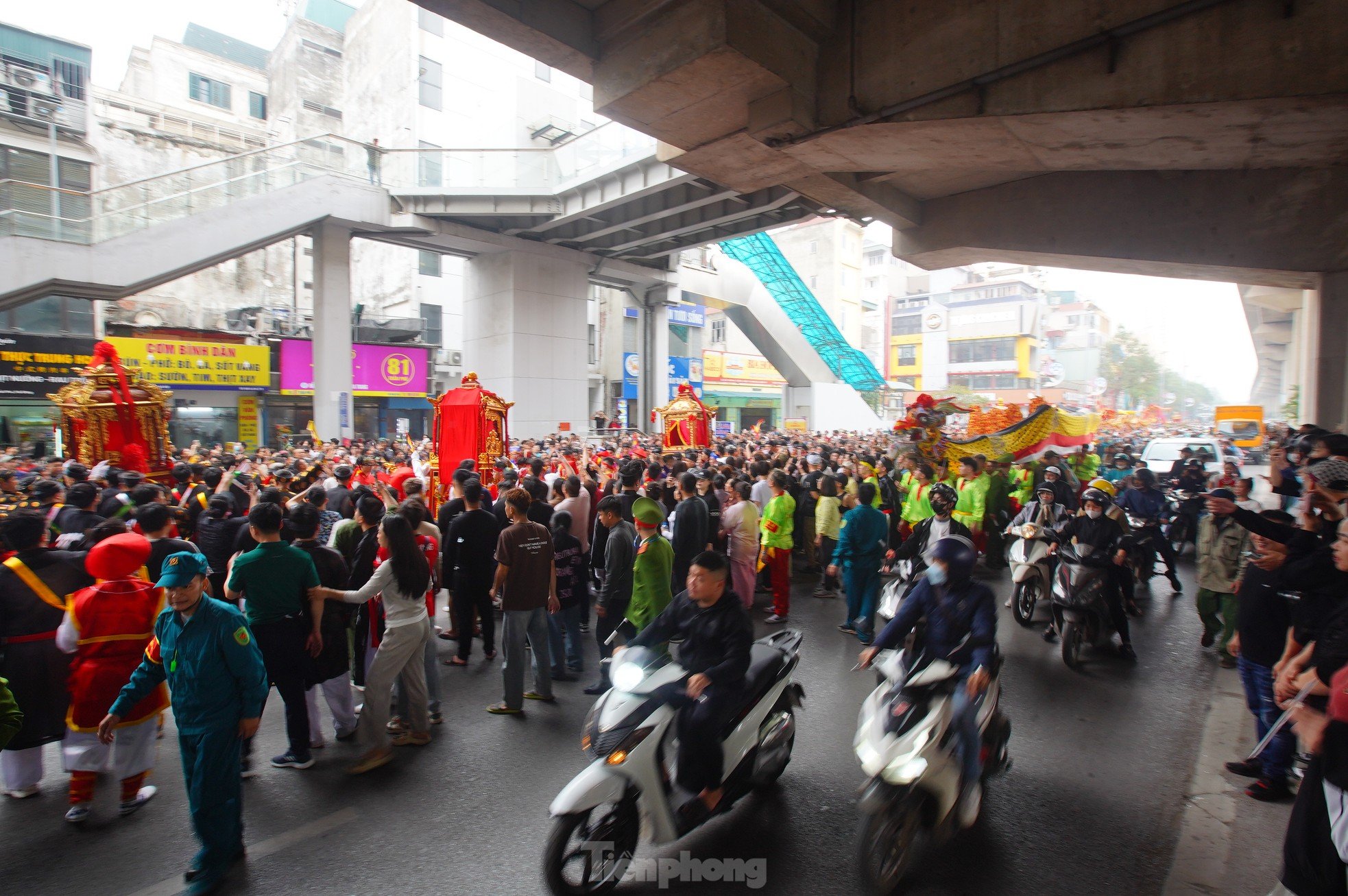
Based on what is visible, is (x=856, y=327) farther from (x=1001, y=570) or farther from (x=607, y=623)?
(x=607, y=623)

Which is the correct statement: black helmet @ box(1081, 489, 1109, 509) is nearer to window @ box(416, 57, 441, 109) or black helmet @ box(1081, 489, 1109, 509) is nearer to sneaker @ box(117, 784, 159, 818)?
sneaker @ box(117, 784, 159, 818)

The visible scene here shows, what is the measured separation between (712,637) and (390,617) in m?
2.42

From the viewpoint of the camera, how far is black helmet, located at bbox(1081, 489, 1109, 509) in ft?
23.3

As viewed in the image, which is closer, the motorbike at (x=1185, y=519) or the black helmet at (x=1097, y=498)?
A: the black helmet at (x=1097, y=498)

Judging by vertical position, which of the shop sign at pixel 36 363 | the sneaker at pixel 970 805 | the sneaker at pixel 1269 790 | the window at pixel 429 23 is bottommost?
the sneaker at pixel 1269 790

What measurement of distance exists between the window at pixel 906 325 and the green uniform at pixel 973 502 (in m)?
59.4

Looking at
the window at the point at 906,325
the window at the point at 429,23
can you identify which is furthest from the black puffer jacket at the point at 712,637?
the window at the point at 906,325

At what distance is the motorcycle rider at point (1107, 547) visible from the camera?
Answer: 6.87 m

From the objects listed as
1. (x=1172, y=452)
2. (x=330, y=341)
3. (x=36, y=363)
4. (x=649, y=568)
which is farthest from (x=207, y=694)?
(x=36, y=363)

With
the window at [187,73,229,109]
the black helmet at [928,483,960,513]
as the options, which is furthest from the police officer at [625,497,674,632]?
the window at [187,73,229,109]

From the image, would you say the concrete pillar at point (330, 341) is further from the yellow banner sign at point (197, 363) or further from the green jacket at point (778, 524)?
the green jacket at point (778, 524)

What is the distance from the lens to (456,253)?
84.8ft

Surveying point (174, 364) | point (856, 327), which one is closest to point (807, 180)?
point (174, 364)

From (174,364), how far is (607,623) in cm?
2156
